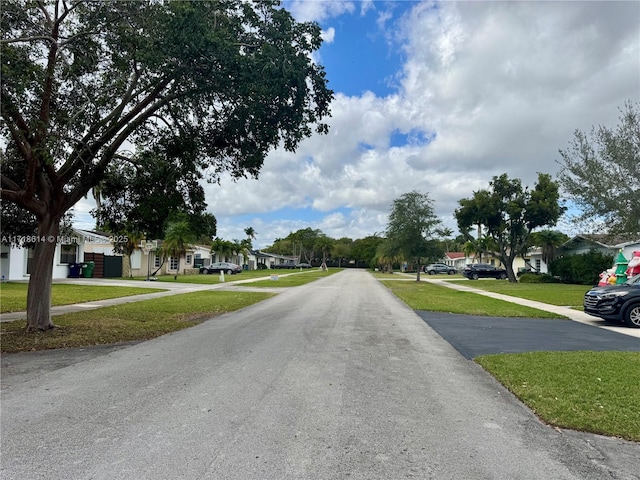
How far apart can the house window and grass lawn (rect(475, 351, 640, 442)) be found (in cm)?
3124

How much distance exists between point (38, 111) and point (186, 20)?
14.7 ft

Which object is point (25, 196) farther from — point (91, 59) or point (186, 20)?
point (186, 20)

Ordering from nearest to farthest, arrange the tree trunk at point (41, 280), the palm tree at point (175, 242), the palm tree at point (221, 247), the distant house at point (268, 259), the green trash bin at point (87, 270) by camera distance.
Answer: the tree trunk at point (41, 280)
the green trash bin at point (87, 270)
the palm tree at point (175, 242)
the palm tree at point (221, 247)
the distant house at point (268, 259)

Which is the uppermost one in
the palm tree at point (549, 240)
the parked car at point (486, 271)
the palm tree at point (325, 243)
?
the palm tree at point (325, 243)

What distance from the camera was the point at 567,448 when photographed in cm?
410

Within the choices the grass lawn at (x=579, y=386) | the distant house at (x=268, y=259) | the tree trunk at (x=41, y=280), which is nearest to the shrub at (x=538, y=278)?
the grass lawn at (x=579, y=386)

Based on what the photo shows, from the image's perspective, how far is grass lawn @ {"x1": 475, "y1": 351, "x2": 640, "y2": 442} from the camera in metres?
4.71

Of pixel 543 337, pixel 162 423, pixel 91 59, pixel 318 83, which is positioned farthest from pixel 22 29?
pixel 543 337

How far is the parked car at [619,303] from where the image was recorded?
12172 mm

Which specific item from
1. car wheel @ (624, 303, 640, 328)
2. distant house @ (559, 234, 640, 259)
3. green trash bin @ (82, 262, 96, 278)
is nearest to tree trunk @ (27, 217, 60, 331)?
car wheel @ (624, 303, 640, 328)

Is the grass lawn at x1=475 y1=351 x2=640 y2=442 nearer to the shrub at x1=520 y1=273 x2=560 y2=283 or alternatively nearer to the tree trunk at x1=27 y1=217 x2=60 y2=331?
the tree trunk at x1=27 y1=217 x2=60 y2=331

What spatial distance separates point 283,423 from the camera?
4547mm

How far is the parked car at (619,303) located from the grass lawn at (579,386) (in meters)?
4.70

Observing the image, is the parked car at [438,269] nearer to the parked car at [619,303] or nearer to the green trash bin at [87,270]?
the green trash bin at [87,270]
